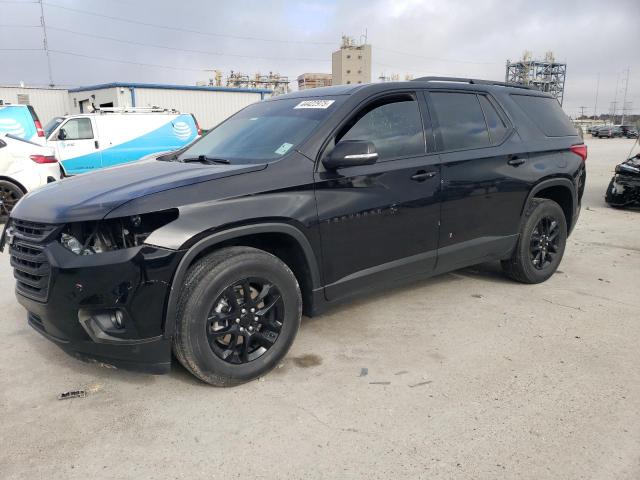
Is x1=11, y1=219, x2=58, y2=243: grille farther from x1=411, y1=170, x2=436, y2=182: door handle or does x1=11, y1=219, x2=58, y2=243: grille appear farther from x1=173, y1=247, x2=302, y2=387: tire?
x1=411, y1=170, x2=436, y2=182: door handle

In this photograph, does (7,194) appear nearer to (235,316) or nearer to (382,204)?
(235,316)

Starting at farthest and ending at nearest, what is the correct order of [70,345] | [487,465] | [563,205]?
[563,205] → [70,345] → [487,465]

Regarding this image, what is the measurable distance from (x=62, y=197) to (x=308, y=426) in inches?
75.6

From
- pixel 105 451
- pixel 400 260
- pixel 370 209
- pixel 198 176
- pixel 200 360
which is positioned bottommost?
pixel 105 451

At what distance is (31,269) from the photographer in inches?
114

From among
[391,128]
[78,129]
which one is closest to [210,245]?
[391,128]

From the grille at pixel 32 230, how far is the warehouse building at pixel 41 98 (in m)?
26.4

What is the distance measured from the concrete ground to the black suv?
1.03 ft

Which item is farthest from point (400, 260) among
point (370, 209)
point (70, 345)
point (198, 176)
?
point (70, 345)

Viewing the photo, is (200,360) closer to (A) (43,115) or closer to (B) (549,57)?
(A) (43,115)

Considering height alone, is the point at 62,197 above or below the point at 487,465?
above

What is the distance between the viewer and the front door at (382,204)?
11.0 feet

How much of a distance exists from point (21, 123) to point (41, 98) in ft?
66.0

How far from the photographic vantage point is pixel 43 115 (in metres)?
27.0
